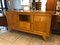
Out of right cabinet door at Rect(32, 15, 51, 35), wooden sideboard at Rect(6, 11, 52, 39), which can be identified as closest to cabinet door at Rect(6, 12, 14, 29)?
wooden sideboard at Rect(6, 11, 52, 39)

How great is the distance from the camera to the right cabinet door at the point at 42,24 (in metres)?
2.72

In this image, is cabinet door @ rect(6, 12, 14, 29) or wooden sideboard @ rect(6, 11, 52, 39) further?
cabinet door @ rect(6, 12, 14, 29)

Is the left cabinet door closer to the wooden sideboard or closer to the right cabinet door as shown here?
the wooden sideboard

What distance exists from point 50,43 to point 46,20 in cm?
70

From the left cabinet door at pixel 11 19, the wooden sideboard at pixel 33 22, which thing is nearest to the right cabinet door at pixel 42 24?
the wooden sideboard at pixel 33 22

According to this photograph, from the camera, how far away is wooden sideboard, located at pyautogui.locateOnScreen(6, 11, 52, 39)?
9.02 ft

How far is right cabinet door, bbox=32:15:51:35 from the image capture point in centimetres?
272

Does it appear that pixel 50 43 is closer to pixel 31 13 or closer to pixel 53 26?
pixel 53 26

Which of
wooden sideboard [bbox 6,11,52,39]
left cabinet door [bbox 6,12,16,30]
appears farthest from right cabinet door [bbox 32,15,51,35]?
left cabinet door [bbox 6,12,16,30]

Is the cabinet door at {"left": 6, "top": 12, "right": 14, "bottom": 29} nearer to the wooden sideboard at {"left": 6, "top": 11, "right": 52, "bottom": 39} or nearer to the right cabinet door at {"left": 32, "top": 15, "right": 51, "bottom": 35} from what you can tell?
the wooden sideboard at {"left": 6, "top": 11, "right": 52, "bottom": 39}

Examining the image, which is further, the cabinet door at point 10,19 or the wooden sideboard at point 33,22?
the cabinet door at point 10,19

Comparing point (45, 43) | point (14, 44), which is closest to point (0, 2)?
point (14, 44)

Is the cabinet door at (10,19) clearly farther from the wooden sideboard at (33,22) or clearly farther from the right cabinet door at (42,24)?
the right cabinet door at (42,24)

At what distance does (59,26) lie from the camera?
3463mm
